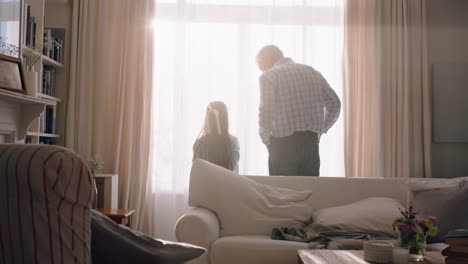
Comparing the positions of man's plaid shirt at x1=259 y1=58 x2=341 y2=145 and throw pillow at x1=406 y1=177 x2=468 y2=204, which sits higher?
man's plaid shirt at x1=259 y1=58 x2=341 y2=145

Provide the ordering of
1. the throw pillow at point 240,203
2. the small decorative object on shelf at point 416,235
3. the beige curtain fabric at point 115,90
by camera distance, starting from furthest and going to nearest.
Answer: the beige curtain fabric at point 115,90, the throw pillow at point 240,203, the small decorative object on shelf at point 416,235

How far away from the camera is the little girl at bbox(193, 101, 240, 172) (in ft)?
11.4

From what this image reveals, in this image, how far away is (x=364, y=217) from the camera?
107 inches

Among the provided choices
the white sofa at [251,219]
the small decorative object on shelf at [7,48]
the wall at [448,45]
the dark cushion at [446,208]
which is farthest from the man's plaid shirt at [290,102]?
the wall at [448,45]

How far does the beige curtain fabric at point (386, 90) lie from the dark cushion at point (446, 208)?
1.88 meters

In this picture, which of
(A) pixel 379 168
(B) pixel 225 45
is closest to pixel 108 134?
(B) pixel 225 45

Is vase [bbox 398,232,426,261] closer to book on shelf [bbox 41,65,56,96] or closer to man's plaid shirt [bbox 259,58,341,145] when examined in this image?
man's plaid shirt [bbox 259,58,341,145]

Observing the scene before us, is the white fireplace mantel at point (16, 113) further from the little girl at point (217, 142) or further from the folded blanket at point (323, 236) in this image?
the folded blanket at point (323, 236)

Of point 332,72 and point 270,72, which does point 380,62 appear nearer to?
point 332,72

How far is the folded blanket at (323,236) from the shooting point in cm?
245

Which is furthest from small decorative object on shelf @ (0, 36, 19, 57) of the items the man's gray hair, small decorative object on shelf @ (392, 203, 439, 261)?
small decorative object on shelf @ (392, 203, 439, 261)

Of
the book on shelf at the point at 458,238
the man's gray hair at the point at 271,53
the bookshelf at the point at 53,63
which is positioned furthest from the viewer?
the bookshelf at the point at 53,63

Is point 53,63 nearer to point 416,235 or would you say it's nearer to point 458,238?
point 416,235

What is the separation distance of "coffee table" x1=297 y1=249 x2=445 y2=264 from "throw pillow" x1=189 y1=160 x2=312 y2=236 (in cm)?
64
